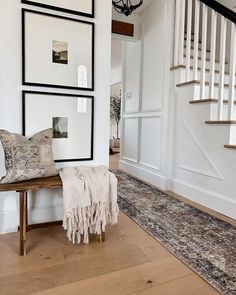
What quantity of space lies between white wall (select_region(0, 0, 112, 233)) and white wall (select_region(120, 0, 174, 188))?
3.83 feet

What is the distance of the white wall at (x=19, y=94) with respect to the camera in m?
1.75

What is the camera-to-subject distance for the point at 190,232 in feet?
6.17

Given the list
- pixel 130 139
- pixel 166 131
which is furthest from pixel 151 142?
pixel 130 139

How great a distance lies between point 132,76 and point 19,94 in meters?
2.35

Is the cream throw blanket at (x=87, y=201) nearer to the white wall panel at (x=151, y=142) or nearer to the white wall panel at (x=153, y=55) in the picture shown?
the white wall panel at (x=151, y=142)

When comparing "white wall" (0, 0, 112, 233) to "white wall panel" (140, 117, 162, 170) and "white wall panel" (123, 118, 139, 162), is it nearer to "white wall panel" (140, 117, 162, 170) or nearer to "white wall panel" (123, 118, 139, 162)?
"white wall panel" (140, 117, 162, 170)

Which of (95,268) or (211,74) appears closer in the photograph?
(95,268)

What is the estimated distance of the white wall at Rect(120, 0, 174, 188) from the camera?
3.03 meters

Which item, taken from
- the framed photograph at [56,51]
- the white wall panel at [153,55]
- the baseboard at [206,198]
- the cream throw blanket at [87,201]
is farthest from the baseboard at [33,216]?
the white wall panel at [153,55]

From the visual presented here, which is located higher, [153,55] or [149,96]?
[153,55]

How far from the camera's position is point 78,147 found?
2.03 m

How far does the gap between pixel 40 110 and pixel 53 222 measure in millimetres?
901

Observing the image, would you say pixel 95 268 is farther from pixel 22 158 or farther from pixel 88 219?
pixel 22 158

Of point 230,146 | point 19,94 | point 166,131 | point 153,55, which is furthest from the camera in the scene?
point 153,55
